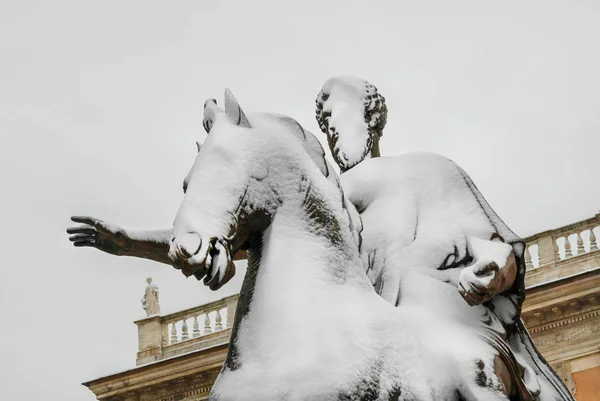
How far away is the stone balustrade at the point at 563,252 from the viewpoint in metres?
21.7

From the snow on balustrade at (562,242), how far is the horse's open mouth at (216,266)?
19081mm

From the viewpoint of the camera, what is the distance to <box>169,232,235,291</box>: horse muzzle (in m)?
2.90

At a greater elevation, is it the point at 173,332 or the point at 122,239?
the point at 173,332

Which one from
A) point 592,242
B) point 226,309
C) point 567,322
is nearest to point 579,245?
point 592,242

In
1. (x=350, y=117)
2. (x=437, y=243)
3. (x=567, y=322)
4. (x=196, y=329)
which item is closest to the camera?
(x=437, y=243)

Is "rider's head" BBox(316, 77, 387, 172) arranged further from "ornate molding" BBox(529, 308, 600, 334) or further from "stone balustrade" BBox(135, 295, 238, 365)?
"stone balustrade" BBox(135, 295, 238, 365)

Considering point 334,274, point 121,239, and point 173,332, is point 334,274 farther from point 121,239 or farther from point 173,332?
point 173,332

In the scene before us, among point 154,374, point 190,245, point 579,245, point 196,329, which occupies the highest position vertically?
point 196,329

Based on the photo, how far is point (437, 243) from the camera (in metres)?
3.72

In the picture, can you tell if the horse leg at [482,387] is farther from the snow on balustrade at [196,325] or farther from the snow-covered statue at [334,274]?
the snow on balustrade at [196,325]

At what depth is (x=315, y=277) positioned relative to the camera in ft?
10.3

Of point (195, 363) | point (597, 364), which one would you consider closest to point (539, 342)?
point (597, 364)

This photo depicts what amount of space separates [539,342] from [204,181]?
61.4ft

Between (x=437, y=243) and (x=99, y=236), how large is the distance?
86 cm
